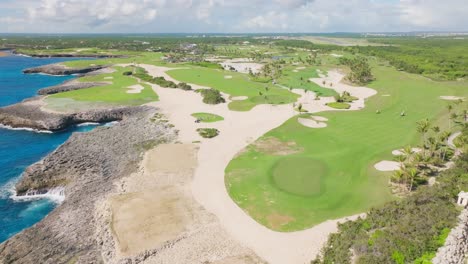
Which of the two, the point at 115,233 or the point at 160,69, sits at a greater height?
the point at 160,69

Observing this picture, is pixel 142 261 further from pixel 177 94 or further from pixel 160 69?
pixel 160 69

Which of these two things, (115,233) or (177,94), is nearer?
(115,233)

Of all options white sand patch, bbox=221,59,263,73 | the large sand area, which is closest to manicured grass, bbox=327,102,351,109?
the large sand area

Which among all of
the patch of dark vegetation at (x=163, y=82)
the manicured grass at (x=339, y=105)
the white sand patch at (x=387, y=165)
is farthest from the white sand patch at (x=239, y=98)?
the white sand patch at (x=387, y=165)

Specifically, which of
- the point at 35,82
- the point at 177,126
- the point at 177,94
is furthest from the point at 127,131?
the point at 35,82

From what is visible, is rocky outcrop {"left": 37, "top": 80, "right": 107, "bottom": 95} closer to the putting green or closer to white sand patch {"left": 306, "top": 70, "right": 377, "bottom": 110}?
white sand patch {"left": 306, "top": 70, "right": 377, "bottom": 110}

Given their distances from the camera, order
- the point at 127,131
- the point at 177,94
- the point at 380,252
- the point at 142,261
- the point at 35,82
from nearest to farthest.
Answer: the point at 380,252 → the point at 142,261 → the point at 127,131 → the point at 177,94 → the point at 35,82
